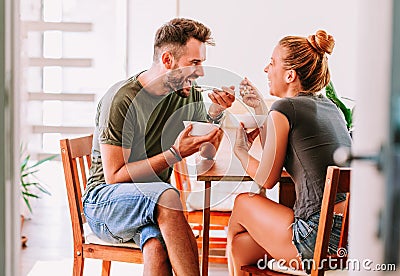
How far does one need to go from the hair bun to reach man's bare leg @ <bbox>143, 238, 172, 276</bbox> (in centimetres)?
88

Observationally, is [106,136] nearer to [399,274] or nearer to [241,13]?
[399,274]

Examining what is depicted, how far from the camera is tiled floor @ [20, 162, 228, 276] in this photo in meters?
4.04

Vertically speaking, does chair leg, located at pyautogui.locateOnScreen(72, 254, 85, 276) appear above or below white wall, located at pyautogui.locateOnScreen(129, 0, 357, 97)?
below

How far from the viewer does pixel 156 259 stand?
2.67 meters

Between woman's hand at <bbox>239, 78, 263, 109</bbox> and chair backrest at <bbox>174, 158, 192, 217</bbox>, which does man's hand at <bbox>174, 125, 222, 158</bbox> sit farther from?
chair backrest at <bbox>174, 158, 192, 217</bbox>

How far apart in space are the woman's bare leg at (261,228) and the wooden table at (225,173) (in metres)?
0.09

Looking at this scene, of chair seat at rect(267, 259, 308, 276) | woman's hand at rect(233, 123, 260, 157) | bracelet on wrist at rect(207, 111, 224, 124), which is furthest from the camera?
bracelet on wrist at rect(207, 111, 224, 124)

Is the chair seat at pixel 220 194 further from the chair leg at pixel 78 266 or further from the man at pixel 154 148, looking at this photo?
the chair leg at pixel 78 266

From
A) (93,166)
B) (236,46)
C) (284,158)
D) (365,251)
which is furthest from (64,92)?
(365,251)

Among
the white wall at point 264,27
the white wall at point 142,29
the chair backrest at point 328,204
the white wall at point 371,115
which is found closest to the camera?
the white wall at point 371,115

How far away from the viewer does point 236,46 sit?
5.05 meters

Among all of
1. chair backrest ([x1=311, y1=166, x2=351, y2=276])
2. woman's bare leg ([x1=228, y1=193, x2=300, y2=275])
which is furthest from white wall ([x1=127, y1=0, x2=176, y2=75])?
chair backrest ([x1=311, y1=166, x2=351, y2=276])

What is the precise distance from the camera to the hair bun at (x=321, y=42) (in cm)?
266

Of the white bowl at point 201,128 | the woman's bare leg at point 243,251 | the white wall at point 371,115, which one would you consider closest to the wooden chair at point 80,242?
the woman's bare leg at point 243,251
